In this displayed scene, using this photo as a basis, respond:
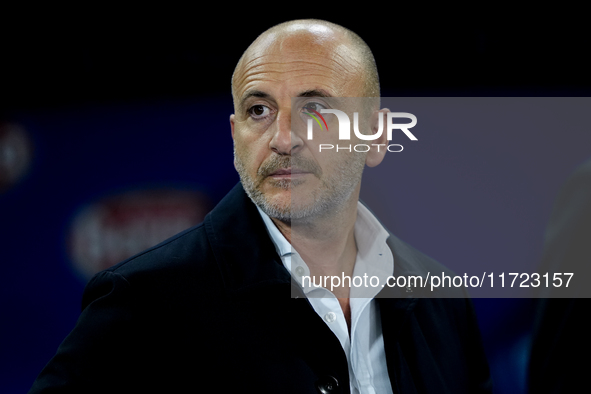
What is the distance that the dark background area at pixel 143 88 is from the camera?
84.9 inches

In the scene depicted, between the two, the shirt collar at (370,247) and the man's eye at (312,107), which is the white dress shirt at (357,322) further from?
the man's eye at (312,107)

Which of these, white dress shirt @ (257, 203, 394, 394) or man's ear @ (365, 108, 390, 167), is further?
man's ear @ (365, 108, 390, 167)

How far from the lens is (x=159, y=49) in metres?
2.27

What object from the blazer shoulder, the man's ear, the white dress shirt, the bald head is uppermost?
the bald head

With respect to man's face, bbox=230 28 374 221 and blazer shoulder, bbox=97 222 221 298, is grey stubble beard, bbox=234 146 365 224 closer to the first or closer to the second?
man's face, bbox=230 28 374 221

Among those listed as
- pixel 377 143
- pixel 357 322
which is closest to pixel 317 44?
pixel 377 143

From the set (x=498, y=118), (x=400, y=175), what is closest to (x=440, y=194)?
(x=400, y=175)

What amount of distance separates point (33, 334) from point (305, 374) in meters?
1.61

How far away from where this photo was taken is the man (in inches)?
47.0

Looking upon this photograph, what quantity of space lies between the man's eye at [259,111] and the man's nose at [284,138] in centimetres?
5

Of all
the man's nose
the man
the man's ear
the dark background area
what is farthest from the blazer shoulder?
the dark background area

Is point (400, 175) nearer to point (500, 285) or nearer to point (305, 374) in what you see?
point (500, 285)

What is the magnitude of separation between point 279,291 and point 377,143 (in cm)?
52

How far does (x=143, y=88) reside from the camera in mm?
2371
